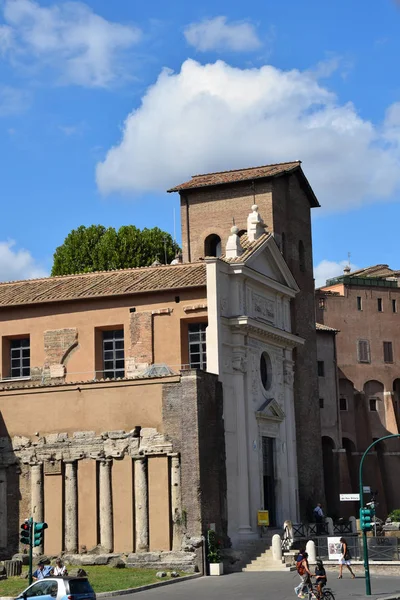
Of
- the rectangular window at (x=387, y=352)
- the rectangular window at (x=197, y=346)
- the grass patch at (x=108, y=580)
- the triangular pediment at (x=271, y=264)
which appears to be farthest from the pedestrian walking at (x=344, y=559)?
the rectangular window at (x=387, y=352)

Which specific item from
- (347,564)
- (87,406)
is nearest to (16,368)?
(87,406)

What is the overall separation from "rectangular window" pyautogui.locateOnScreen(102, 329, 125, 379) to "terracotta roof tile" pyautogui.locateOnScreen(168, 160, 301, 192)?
34.3ft

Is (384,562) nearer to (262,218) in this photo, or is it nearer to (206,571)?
(206,571)

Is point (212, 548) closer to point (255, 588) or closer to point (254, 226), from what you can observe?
point (255, 588)

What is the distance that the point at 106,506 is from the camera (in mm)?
38469

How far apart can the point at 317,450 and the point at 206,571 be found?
1478 cm

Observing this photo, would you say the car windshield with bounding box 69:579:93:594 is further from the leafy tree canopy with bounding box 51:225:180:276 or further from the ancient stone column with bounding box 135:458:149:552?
the leafy tree canopy with bounding box 51:225:180:276

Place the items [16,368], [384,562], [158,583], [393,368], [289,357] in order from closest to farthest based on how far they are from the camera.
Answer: [158,583] < [384,562] < [16,368] < [289,357] < [393,368]

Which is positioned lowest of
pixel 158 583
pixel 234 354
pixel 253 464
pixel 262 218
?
pixel 158 583

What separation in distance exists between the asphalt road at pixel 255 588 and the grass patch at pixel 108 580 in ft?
2.70

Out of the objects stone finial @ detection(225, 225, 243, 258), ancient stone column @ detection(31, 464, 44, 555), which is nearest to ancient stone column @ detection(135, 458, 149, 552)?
ancient stone column @ detection(31, 464, 44, 555)

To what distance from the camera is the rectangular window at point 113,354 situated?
42.2 metres

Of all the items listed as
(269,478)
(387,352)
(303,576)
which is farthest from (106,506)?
(387,352)

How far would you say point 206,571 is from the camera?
3653 centimetres
